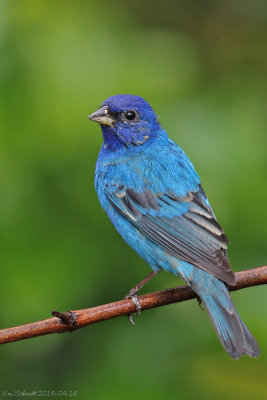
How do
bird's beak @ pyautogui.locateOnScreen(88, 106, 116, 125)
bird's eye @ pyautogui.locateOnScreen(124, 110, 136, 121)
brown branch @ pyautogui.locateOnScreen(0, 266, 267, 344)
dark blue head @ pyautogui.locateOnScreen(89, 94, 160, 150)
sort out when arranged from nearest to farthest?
brown branch @ pyautogui.locateOnScreen(0, 266, 267, 344), bird's beak @ pyautogui.locateOnScreen(88, 106, 116, 125), dark blue head @ pyautogui.locateOnScreen(89, 94, 160, 150), bird's eye @ pyautogui.locateOnScreen(124, 110, 136, 121)

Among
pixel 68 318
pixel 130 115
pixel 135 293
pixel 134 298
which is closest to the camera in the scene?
pixel 68 318

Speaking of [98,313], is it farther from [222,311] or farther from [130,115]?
[130,115]

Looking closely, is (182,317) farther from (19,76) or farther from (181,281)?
(19,76)

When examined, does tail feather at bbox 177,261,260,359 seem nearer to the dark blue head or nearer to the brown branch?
the brown branch

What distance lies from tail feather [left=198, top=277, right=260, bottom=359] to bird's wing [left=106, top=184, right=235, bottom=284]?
0.15 m

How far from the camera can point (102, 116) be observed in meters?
4.45

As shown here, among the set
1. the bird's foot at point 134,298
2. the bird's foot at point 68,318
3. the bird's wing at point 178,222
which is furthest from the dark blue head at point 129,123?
the bird's foot at point 68,318

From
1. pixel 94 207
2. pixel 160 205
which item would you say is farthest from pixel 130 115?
pixel 94 207

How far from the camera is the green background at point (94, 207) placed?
12.7 feet

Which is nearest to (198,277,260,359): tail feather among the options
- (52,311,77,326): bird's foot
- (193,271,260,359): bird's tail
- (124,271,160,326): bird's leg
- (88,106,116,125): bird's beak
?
(193,271,260,359): bird's tail

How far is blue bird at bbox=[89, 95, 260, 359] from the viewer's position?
152 inches

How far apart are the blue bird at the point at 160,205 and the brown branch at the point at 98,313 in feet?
0.76

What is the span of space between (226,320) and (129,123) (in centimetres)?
174

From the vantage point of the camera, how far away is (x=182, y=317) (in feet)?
13.2
